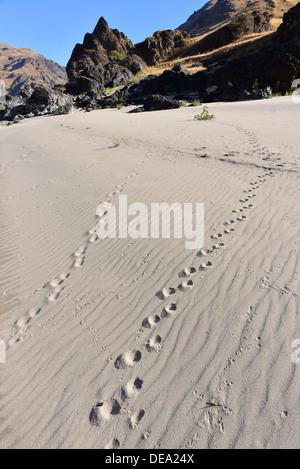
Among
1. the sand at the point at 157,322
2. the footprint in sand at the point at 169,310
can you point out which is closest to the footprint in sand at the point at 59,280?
the sand at the point at 157,322

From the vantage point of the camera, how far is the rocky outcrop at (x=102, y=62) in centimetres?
2636

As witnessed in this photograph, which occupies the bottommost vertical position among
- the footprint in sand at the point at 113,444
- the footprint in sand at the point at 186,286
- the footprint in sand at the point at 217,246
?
the footprint in sand at the point at 113,444

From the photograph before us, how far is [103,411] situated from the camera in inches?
70.5

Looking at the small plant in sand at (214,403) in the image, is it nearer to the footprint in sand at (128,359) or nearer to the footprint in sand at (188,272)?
the footprint in sand at (128,359)

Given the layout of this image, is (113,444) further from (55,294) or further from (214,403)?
(55,294)

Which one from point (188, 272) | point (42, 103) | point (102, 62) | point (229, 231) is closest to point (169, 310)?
point (188, 272)

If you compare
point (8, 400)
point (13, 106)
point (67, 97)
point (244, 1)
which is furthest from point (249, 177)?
point (244, 1)

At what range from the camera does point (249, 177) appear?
15.6 feet

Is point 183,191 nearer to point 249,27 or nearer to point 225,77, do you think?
point 225,77

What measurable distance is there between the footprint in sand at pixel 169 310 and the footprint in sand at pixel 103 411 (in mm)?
815

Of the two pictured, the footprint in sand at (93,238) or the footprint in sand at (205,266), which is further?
the footprint in sand at (93,238)

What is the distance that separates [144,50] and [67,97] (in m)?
26.6

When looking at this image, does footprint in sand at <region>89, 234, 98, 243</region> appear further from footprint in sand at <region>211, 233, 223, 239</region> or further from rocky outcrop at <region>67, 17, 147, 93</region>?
rocky outcrop at <region>67, 17, 147, 93</region>

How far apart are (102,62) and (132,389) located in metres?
45.9
